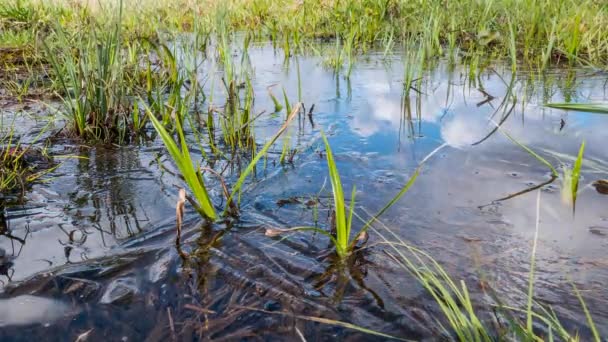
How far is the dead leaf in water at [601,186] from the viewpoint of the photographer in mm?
1652

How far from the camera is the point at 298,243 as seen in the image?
1404 millimetres

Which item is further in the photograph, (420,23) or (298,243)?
(420,23)

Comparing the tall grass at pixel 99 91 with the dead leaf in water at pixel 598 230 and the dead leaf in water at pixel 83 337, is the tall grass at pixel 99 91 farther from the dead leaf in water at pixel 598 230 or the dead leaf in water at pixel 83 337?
the dead leaf in water at pixel 598 230

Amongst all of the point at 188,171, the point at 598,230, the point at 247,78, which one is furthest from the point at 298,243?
the point at 247,78

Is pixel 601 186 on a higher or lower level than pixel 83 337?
higher

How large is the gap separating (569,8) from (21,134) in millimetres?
4822

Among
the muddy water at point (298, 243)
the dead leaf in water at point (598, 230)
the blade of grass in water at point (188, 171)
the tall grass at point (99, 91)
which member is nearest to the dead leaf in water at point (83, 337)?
the muddy water at point (298, 243)

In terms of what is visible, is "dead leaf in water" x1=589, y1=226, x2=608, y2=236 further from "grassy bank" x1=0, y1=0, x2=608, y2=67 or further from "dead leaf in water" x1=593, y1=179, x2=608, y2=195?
"grassy bank" x1=0, y1=0, x2=608, y2=67

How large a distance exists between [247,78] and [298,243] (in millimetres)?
1281

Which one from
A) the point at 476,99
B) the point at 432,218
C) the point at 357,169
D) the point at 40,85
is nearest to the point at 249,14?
the point at 40,85

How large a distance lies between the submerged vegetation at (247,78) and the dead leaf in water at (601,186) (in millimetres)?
96

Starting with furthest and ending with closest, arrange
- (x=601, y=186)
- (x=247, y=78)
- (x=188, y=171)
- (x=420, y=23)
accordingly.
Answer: (x=420, y=23) → (x=247, y=78) → (x=601, y=186) → (x=188, y=171)

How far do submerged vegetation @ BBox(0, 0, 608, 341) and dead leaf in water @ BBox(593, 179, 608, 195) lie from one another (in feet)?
0.31

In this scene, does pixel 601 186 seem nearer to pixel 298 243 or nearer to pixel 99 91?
pixel 298 243
